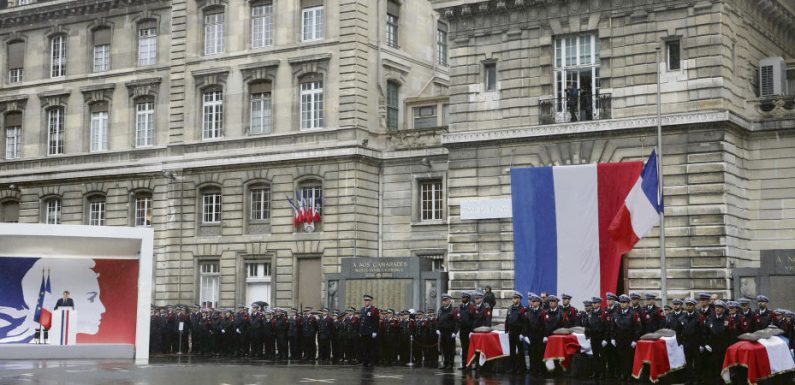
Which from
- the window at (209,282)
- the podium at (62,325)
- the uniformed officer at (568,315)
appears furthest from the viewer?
the window at (209,282)

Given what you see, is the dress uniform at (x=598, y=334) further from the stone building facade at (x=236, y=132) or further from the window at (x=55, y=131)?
the window at (x=55, y=131)

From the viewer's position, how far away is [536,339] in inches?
1014

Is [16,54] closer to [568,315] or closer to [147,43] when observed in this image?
[147,43]

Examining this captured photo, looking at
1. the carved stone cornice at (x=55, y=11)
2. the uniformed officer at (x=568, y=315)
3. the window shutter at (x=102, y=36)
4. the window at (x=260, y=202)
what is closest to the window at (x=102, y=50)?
the window shutter at (x=102, y=36)

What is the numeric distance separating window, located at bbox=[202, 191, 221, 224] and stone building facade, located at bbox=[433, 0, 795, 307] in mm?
11560

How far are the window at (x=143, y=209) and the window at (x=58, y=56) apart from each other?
22.9 feet

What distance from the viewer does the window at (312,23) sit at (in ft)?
141

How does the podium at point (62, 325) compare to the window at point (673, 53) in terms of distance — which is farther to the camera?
the window at point (673, 53)

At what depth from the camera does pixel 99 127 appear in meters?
48.2

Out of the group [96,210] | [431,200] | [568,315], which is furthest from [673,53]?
[96,210]

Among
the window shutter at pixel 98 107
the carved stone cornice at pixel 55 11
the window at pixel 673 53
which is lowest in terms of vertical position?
the window at pixel 673 53

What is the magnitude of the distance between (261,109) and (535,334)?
Result: 69.0 ft

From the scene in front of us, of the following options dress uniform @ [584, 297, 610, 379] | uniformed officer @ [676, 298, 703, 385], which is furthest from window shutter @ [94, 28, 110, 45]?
uniformed officer @ [676, 298, 703, 385]

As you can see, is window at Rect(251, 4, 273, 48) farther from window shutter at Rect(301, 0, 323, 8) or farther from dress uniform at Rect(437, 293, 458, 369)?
dress uniform at Rect(437, 293, 458, 369)
